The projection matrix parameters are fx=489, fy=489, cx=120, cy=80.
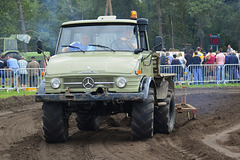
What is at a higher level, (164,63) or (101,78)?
(164,63)

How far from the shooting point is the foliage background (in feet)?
190

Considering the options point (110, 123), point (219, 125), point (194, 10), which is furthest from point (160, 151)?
point (194, 10)

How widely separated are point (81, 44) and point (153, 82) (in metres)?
1.80

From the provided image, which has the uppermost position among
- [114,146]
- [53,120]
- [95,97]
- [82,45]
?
[82,45]

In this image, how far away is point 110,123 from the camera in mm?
13297

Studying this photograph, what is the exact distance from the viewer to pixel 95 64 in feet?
31.8

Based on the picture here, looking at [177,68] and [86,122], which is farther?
[177,68]

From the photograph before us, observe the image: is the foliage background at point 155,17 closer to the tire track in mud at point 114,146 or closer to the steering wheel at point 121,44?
the tire track in mud at point 114,146

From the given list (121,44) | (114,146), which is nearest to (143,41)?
(121,44)

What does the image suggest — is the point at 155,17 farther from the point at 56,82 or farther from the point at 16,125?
the point at 56,82

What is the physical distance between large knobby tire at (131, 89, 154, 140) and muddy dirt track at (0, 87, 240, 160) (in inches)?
8.9

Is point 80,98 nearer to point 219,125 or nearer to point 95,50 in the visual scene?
point 95,50

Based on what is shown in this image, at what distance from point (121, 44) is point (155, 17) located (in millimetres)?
60550

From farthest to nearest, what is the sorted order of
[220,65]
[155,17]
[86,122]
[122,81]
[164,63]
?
1. [155,17]
2. [220,65]
3. [164,63]
4. [86,122]
5. [122,81]
